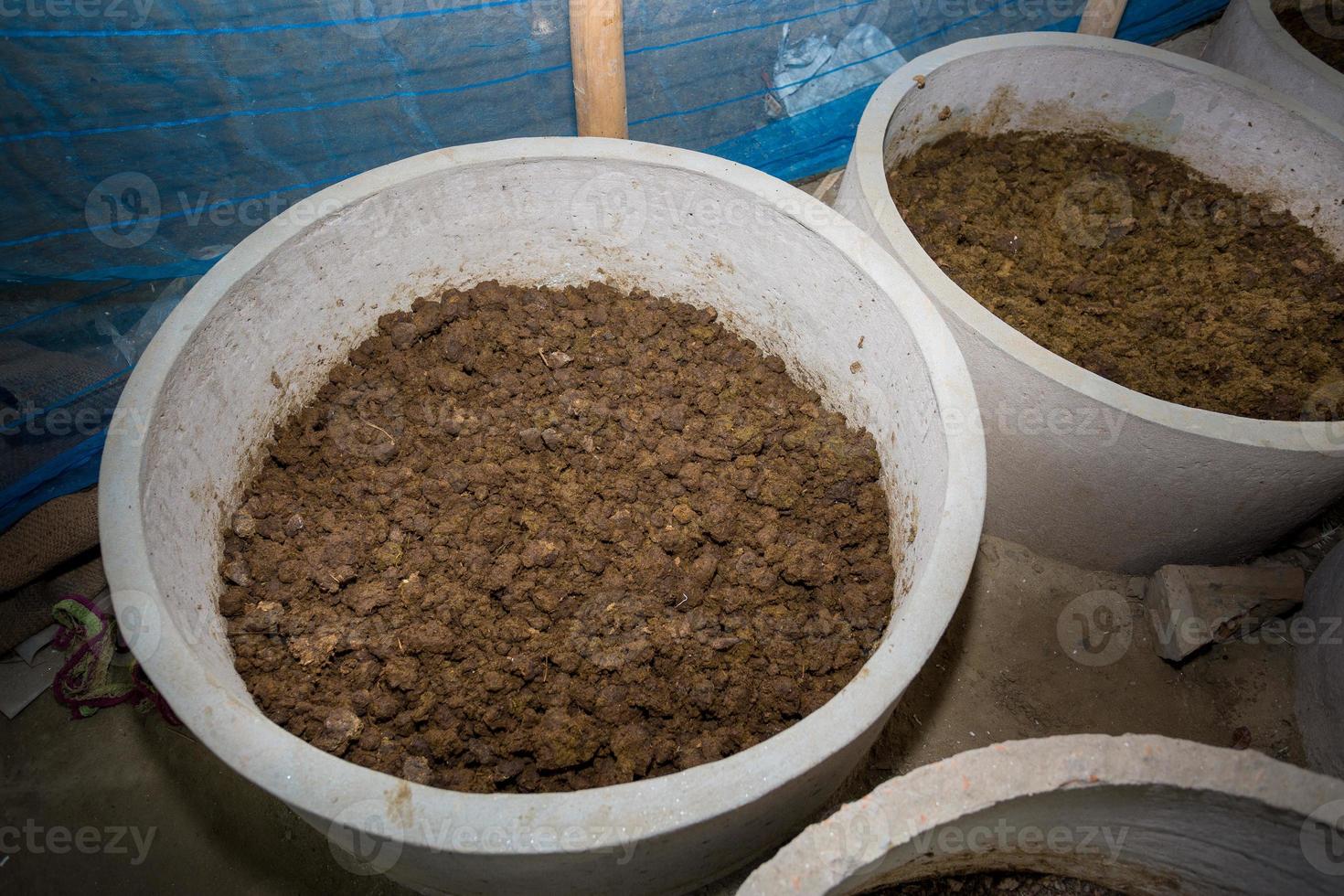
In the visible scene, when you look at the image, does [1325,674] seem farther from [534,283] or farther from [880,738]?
[534,283]

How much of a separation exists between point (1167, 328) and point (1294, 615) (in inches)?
32.2

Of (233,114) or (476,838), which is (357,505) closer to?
(476,838)

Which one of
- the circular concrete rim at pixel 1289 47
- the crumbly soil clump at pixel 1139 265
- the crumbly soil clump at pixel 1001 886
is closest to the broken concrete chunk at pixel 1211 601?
the crumbly soil clump at pixel 1139 265

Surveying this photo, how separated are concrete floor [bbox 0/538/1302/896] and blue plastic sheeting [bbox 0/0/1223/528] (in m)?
0.64

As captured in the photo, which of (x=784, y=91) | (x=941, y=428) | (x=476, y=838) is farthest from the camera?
(x=784, y=91)

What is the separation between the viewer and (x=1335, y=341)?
2.29m

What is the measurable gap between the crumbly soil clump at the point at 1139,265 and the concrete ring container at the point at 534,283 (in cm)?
64

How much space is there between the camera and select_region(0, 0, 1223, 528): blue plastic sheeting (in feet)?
6.33

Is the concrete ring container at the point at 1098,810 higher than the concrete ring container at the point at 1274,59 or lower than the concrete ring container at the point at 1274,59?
lower

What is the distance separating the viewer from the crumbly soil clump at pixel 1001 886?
1527 mm

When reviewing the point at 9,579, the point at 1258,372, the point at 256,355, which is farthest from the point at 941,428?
the point at 9,579

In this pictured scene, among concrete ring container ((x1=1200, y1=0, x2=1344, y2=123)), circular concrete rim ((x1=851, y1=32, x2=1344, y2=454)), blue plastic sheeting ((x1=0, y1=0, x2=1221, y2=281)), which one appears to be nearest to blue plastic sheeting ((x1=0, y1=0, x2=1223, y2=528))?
blue plastic sheeting ((x1=0, y1=0, x2=1221, y2=281))

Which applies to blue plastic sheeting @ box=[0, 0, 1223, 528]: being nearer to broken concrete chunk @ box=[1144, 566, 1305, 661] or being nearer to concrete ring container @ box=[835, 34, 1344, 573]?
concrete ring container @ box=[835, 34, 1344, 573]

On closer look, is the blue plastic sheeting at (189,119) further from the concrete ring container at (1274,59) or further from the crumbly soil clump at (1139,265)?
the concrete ring container at (1274,59)
